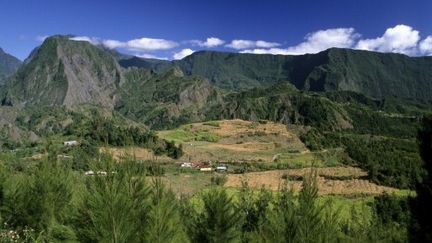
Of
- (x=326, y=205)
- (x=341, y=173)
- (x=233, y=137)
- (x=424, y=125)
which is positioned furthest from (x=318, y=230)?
(x=233, y=137)

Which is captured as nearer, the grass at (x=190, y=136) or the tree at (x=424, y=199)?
the tree at (x=424, y=199)

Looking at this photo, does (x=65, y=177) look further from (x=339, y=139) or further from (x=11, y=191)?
(x=339, y=139)

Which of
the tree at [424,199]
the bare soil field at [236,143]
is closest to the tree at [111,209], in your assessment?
the tree at [424,199]

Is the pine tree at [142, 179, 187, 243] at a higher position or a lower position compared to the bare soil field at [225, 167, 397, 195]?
higher

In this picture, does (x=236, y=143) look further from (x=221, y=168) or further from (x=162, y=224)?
(x=162, y=224)

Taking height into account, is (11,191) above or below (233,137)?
above

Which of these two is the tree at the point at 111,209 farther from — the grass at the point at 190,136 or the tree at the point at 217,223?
the grass at the point at 190,136

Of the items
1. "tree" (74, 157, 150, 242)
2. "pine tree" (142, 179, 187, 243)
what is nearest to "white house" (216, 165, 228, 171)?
"pine tree" (142, 179, 187, 243)

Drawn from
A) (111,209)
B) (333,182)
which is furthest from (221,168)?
(111,209)

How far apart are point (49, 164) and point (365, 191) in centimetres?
9349

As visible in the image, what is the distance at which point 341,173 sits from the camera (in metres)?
122

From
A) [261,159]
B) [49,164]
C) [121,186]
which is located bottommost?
[261,159]

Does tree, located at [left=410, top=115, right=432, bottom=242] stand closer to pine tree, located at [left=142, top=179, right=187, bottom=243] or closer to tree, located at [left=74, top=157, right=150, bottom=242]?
pine tree, located at [left=142, top=179, right=187, bottom=243]

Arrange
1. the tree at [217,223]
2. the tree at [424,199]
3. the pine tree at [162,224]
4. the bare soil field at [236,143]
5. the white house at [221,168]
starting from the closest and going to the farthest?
the pine tree at [162,224] < the tree at [217,223] < the tree at [424,199] < the white house at [221,168] < the bare soil field at [236,143]
